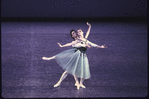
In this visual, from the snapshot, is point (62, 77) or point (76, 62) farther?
point (62, 77)

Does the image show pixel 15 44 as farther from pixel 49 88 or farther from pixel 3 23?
pixel 49 88

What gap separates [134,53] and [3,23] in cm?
377

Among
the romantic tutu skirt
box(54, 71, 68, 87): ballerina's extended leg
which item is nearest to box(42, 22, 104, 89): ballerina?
the romantic tutu skirt

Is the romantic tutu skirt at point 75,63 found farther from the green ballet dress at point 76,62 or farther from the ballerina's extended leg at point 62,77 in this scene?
the ballerina's extended leg at point 62,77

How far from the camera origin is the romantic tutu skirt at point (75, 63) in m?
2.01

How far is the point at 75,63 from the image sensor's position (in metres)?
2.03

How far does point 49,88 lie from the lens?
2.09 meters

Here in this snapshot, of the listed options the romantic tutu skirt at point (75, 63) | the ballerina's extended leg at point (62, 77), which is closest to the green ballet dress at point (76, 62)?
the romantic tutu skirt at point (75, 63)

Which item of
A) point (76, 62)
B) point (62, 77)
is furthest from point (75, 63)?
point (62, 77)

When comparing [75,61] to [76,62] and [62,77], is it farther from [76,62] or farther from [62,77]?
[62,77]

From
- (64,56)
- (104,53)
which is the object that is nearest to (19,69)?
(64,56)

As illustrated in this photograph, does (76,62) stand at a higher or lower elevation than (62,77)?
higher

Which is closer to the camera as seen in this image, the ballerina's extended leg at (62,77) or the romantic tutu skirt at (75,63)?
the romantic tutu skirt at (75,63)

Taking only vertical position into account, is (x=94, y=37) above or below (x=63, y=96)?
above
